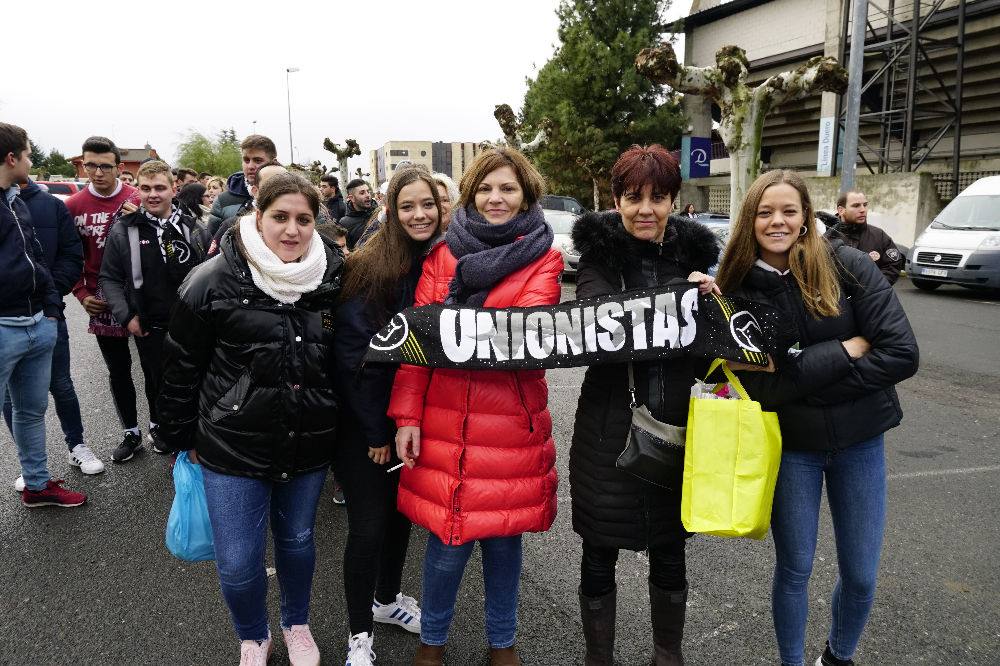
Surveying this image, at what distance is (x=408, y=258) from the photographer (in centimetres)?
263

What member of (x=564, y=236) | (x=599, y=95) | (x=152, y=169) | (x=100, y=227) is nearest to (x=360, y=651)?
(x=152, y=169)

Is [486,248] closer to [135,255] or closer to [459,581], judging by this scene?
[459,581]

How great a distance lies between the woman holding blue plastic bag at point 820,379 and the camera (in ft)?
7.32

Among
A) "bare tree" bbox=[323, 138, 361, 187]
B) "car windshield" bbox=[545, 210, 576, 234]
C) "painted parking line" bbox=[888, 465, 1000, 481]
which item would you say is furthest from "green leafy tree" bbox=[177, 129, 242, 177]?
"painted parking line" bbox=[888, 465, 1000, 481]

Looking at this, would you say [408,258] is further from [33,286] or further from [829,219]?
[829,219]

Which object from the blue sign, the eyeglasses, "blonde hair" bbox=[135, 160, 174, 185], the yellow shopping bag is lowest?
the yellow shopping bag

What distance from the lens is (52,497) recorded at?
4.05 meters

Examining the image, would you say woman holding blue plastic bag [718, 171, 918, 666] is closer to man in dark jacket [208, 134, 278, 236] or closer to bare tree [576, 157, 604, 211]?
man in dark jacket [208, 134, 278, 236]

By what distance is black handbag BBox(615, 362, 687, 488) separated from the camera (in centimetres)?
225

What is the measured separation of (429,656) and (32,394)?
9.82 feet

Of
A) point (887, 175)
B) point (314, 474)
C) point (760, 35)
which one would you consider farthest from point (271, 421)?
point (760, 35)

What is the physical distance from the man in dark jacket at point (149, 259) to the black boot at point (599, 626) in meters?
3.08

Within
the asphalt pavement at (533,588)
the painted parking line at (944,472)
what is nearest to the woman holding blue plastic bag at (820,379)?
the asphalt pavement at (533,588)

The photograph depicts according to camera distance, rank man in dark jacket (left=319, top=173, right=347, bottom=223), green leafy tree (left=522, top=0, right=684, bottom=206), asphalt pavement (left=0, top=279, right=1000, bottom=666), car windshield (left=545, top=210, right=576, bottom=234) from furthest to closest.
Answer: green leafy tree (left=522, top=0, right=684, bottom=206), car windshield (left=545, top=210, right=576, bottom=234), man in dark jacket (left=319, top=173, right=347, bottom=223), asphalt pavement (left=0, top=279, right=1000, bottom=666)
